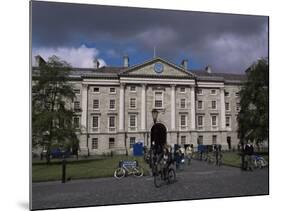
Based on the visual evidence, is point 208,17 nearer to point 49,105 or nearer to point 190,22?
point 190,22

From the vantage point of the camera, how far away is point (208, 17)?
10836 millimetres

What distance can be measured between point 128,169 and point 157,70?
2.87 m

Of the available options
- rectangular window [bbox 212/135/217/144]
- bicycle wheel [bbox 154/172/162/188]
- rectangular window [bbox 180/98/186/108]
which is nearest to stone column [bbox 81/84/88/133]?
bicycle wheel [bbox 154/172/162/188]

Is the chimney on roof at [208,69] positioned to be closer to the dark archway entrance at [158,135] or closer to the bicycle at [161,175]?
the dark archway entrance at [158,135]

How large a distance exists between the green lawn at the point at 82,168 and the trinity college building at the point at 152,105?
0.31 meters

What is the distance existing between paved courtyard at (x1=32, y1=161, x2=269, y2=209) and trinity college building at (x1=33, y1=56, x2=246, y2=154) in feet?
2.88

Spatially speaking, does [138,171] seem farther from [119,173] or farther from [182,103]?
[182,103]

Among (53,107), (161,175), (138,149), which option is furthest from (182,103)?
(53,107)

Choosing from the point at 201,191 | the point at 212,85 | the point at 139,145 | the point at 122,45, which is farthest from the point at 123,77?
the point at 201,191

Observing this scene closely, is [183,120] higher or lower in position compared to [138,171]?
higher

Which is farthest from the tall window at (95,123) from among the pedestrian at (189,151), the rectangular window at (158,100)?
the pedestrian at (189,151)

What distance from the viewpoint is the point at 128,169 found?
10094 mm

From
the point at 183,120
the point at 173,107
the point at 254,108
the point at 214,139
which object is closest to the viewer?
the point at 173,107

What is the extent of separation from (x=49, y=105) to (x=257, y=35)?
6501 mm
